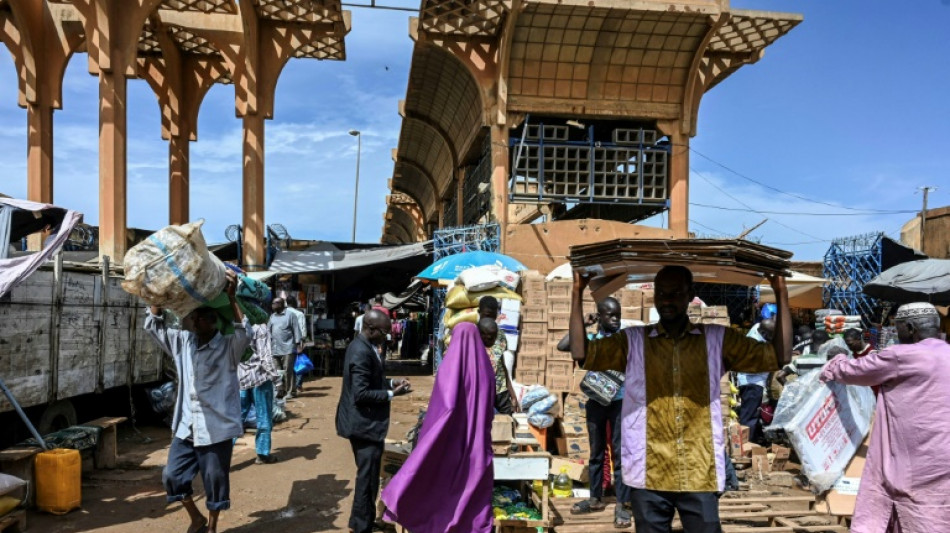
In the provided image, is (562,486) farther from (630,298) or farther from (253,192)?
(253,192)

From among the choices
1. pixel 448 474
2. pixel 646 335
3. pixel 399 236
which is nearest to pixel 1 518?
pixel 448 474

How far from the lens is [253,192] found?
15.1m

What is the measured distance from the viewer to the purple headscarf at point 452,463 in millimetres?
4492

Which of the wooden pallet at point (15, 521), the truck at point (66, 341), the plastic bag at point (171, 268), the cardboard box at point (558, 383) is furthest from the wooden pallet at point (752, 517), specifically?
the truck at point (66, 341)

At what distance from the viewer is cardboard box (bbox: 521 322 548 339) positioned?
35.8 ft

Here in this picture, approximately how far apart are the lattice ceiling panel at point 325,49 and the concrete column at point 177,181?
4212mm

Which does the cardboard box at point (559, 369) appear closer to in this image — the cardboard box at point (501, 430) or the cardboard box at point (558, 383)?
the cardboard box at point (558, 383)

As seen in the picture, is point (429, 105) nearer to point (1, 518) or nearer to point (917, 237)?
point (1, 518)

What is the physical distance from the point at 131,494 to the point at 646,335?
17.5 feet

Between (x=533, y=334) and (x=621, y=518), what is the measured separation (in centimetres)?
576

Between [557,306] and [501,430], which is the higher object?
[557,306]

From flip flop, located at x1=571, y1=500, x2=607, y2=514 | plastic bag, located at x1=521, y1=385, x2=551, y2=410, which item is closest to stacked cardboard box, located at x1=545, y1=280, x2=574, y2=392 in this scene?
plastic bag, located at x1=521, y1=385, x2=551, y2=410

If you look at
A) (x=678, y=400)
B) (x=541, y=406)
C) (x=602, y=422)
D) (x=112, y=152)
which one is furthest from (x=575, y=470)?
(x=112, y=152)

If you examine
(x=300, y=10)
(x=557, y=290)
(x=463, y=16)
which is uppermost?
(x=300, y=10)
